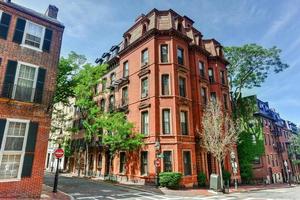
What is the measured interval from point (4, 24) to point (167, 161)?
52.0 feet

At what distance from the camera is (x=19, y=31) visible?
44.1 feet

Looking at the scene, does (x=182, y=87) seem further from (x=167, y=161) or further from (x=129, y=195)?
(x=129, y=195)

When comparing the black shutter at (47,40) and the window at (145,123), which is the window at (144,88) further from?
the black shutter at (47,40)

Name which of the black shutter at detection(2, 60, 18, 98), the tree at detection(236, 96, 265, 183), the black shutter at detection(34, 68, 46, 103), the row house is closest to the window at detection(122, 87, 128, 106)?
the black shutter at detection(34, 68, 46, 103)

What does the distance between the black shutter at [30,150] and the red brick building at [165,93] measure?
10.0 meters

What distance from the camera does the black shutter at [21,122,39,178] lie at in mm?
11781

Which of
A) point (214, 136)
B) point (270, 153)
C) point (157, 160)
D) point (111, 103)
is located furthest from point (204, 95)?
point (270, 153)

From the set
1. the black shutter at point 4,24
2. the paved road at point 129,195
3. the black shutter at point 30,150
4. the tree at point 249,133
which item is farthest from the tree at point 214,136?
the black shutter at point 4,24

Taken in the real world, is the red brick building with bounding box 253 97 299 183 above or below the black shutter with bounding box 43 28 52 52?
below

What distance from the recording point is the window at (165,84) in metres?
21.7

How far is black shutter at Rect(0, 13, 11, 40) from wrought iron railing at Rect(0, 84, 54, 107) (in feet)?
10.6

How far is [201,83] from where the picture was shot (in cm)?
2530

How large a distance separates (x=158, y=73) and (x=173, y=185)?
10.7 meters

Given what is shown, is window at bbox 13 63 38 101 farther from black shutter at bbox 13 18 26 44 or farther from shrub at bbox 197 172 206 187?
shrub at bbox 197 172 206 187
